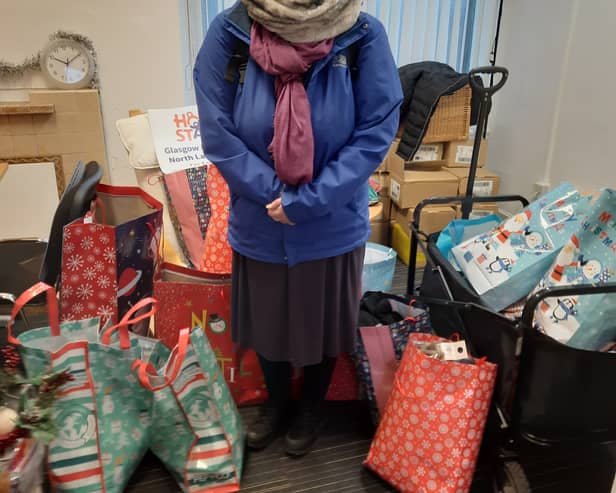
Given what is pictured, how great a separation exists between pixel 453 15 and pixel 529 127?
88 centimetres

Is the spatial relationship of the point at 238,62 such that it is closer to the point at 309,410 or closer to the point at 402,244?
the point at 309,410

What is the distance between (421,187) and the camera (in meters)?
2.91

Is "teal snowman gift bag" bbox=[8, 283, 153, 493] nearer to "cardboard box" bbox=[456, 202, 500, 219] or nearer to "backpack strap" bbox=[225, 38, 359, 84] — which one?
"backpack strap" bbox=[225, 38, 359, 84]

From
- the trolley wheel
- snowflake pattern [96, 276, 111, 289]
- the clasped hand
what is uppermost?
the clasped hand

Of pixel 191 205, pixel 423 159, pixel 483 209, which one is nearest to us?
pixel 191 205

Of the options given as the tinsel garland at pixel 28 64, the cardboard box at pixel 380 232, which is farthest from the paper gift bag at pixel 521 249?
the tinsel garland at pixel 28 64

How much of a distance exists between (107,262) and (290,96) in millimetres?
814

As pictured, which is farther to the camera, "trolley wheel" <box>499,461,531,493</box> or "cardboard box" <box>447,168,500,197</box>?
"cardboard box" <box>447,168,500,197</box>

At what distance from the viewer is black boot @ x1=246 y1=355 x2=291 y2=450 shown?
1602mm

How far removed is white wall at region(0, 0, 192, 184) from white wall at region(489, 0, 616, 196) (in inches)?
82.6

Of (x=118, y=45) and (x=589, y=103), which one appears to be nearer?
(x=589, y=103)

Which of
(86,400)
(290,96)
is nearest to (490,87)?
(290,96)

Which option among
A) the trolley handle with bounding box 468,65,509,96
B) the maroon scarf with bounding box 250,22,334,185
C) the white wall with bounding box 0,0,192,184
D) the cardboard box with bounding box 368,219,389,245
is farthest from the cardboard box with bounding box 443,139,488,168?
the maroon scarf with bounding box 250,22,334,185

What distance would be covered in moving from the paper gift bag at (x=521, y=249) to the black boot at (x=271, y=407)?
2.16ft
